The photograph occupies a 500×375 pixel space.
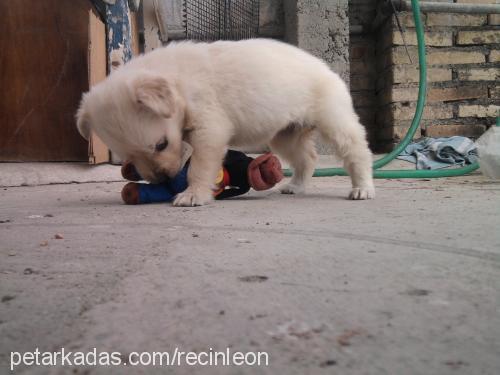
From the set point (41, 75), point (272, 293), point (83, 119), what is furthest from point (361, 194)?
point (41, 75)

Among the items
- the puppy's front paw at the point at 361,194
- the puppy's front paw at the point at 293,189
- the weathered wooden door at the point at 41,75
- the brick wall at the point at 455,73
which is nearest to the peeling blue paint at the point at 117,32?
the weathered wooden door at the point at 41,75

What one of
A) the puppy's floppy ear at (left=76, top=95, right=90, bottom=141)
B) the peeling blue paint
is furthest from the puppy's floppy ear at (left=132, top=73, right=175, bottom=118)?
the peeling blue paint

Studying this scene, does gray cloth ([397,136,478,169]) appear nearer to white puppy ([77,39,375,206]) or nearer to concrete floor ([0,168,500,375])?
white puppy ([77,39,375,206])

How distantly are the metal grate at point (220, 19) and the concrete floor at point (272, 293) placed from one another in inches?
170

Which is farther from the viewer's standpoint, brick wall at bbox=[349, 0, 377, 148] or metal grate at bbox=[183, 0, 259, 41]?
brick wall at bbox=[349, 0, 377, 148]

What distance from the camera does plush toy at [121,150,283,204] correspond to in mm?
2486

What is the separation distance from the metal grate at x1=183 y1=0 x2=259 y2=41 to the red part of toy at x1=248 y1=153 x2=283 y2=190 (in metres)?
3.17

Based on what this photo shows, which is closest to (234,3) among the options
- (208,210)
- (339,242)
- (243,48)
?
(243,48)

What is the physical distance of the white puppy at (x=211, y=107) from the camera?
91.2 inches

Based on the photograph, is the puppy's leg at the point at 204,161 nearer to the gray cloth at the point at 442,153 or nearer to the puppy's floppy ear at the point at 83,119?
the puppy's floppy ear at the point at 83,119

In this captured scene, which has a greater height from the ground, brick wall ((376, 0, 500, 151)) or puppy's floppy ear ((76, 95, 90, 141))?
brick wall ((376, 0, 500, 151))

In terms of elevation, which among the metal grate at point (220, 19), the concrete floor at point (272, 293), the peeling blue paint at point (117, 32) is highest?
the metal grate at point (220, 19)

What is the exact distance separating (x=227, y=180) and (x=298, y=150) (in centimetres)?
71

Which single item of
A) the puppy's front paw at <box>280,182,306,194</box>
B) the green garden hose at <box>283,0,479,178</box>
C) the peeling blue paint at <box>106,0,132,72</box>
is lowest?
the puppy's front paw at <box>280,182,306,194</box>
